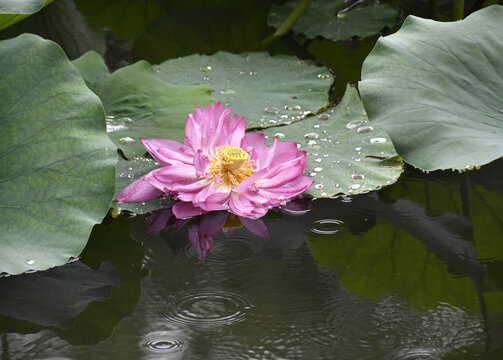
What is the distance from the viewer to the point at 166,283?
1.31 m

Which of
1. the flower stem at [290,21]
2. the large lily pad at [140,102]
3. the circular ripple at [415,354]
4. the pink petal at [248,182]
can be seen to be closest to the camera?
the circular ripple at [415,354]

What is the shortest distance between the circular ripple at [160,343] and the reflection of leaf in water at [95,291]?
0.08 metres

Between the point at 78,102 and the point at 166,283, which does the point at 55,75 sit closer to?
the point at 78,102

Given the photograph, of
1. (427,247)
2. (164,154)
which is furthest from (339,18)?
(427,247)

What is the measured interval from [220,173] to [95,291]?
382 millimetres

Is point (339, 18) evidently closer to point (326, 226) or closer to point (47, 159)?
point (326, 226)

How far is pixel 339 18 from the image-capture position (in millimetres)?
2818

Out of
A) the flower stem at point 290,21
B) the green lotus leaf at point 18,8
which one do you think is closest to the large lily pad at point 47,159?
the green lotus leaf at point 18,8

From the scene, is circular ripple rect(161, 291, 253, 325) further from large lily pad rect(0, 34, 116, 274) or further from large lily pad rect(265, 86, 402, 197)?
large lily pad rect(265, 86, 402, 197)

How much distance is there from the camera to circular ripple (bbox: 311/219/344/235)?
147cm

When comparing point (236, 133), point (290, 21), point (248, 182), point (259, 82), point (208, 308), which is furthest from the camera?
point (290, 21)

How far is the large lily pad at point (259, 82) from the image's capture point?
188 cm

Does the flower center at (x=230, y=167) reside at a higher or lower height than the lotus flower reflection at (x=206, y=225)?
higher

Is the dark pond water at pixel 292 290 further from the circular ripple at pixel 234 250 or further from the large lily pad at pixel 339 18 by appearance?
the large lily pad at pixel 339 18
